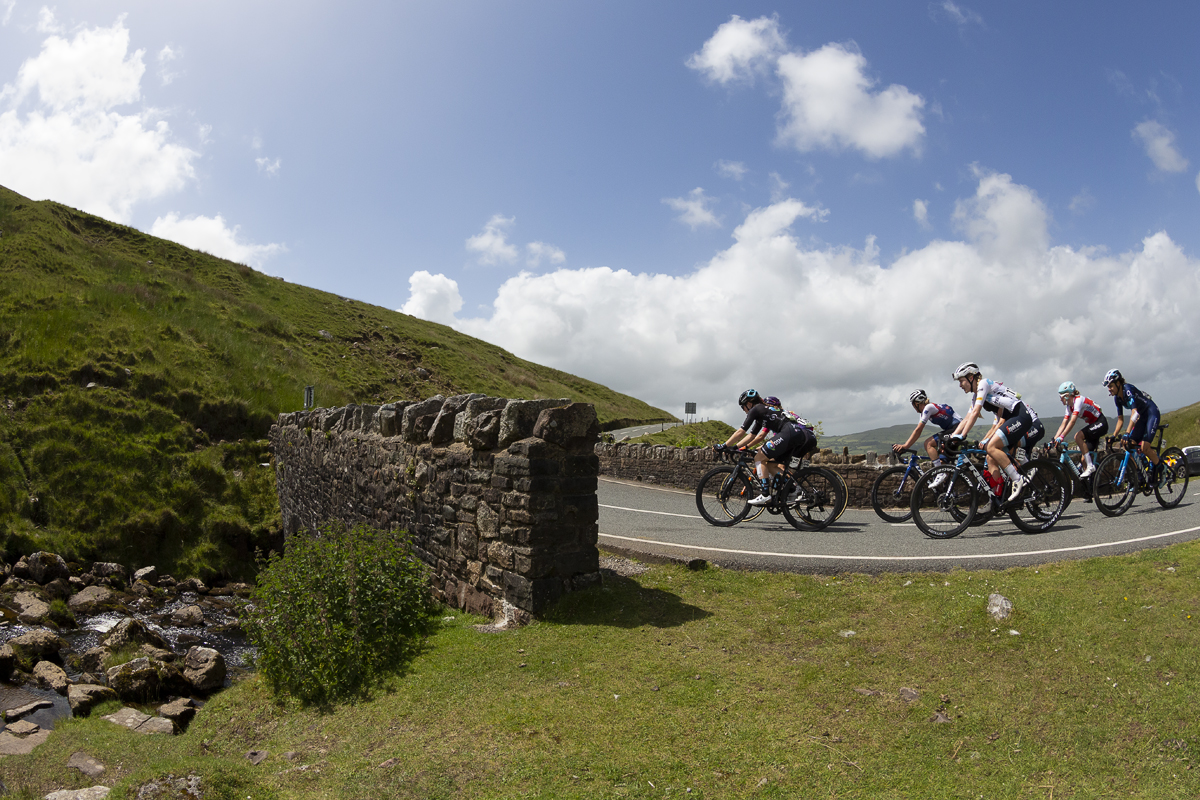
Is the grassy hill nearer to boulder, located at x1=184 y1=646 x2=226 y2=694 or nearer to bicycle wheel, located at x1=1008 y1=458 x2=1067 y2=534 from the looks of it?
boulder, located at x1=184 y1=646 x2=226 y2=694

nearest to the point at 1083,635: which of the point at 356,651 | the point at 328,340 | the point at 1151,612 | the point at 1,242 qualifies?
the point at 1151,612

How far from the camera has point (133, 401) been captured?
20.6 metres

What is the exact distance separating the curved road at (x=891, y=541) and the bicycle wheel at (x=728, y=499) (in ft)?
0.67

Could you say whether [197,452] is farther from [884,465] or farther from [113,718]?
[884,465]

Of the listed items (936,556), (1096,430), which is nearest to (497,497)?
(936,556)

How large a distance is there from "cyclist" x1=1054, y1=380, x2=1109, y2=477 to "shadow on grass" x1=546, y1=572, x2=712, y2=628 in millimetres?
8431

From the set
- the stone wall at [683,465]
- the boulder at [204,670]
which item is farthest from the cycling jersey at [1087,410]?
the boulder at [204,670]

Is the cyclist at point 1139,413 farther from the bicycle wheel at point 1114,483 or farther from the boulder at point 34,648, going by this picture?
the boulder at point 34,648

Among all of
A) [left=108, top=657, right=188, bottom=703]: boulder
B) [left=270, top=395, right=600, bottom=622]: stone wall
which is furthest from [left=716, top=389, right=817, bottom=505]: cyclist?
[left=108, top=657, right=188, bottom=703]: boulder

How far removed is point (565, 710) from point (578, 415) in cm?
285

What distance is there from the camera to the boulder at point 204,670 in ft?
26.6

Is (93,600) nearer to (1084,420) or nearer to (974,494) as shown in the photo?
(974,494)

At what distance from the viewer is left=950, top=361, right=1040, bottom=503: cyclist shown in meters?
9.07

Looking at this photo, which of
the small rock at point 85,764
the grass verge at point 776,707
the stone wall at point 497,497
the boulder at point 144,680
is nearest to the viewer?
the grass verge at point 776,707
